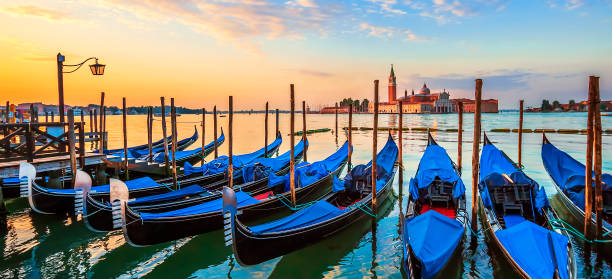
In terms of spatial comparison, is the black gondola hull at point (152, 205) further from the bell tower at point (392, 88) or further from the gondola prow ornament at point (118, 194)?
the bell tower at point (392, 88)

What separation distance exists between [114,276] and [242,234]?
1.88m

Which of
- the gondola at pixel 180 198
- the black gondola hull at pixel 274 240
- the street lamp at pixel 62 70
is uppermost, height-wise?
the street lamp at pixel 62 70

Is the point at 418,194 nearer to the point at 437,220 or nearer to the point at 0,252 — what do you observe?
the point at 437,220

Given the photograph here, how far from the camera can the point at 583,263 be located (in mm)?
4832

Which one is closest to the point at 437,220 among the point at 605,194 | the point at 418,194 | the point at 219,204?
the point at 418,194

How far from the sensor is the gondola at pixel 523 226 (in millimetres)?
3815

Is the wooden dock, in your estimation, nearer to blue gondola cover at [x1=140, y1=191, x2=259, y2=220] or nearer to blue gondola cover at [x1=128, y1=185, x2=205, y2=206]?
blue gondola cover at [x1=128, y1=185, x2=205, y2=206]

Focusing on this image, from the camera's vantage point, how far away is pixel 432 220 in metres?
4.83

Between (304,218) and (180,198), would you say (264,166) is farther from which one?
(304,218)

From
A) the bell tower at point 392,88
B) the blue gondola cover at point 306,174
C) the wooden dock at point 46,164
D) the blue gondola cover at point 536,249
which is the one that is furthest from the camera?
the bell tower at point 392,88

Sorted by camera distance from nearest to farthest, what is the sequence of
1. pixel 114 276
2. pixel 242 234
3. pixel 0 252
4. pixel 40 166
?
pixel 242 234 → pixel 114 276 → pixel 0 252 → pixel 40 166

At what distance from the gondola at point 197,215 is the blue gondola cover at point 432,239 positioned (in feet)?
9.07

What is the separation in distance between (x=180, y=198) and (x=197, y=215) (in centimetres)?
164

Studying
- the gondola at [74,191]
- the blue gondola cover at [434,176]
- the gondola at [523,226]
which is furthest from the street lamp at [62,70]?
the gondola at [523,226]
